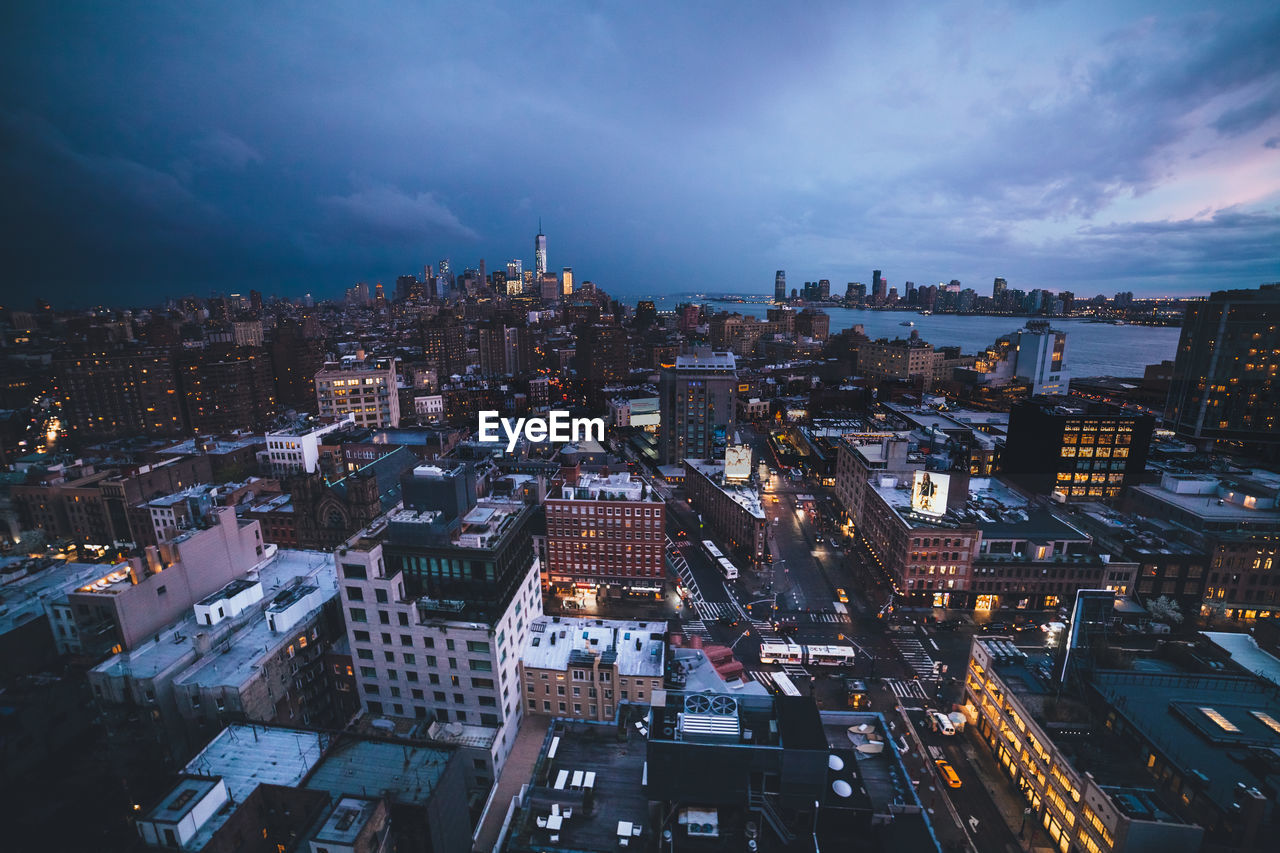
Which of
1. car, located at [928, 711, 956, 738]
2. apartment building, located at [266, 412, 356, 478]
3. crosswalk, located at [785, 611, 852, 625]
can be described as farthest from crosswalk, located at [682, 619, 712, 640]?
apartment building, located at [266, 412, 356, 478]

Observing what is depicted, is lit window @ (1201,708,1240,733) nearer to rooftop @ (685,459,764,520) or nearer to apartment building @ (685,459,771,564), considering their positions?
apartment building @ (685,459,771,564)

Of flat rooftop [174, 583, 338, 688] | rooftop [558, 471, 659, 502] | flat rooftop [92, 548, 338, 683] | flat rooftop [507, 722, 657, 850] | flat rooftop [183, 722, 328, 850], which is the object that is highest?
rooftop [558, 471, 659, 502]

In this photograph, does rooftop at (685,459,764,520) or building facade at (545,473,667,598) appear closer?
building facade at (545,473,667,598)

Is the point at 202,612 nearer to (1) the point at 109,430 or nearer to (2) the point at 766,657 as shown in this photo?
(2) the point at 766,657

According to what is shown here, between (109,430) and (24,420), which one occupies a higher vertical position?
(24,420)

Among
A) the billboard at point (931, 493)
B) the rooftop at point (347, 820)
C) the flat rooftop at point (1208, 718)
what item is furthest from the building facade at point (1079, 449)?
the rooftop at point (347, 820)

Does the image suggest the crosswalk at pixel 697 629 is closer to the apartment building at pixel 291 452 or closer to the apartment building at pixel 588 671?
the apartment building at pixel 588 671

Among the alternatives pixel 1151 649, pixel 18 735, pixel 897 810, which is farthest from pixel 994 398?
pixel 18 735
